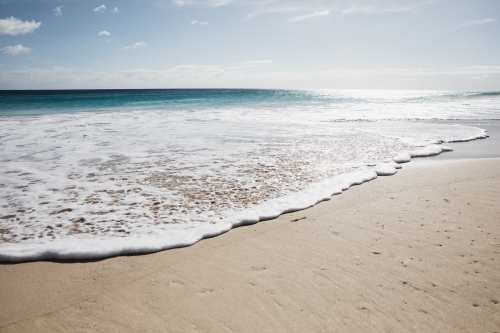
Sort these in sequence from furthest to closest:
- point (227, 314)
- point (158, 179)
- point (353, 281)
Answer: point (158, 179) → point (353, 281) → point (227, 314)

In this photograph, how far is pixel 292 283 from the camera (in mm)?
2570

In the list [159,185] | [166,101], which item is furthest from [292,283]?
[166,101]

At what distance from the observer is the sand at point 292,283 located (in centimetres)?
218

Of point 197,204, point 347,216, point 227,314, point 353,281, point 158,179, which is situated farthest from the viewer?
point 158,179

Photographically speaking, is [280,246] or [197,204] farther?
[197,204]

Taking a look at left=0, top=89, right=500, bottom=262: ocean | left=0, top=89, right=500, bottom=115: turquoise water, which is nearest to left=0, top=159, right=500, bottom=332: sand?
left=0, top=89, right=500, bottom=262: ocean

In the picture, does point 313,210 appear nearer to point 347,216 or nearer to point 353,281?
point 347,216

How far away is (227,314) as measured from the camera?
7.34 ft

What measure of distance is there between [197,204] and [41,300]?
6.98 ft

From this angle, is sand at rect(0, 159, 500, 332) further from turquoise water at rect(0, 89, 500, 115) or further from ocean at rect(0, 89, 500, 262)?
turquoise water at rect(0, 89, 500, 115)

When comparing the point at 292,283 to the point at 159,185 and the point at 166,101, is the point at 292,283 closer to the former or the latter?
the point at 159,185

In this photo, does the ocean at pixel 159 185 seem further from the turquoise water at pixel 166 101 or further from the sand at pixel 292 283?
the turquoise water at pixel 166 101

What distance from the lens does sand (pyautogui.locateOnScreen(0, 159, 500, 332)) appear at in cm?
218

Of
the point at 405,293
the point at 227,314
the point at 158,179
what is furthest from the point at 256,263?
the point at 158,179
